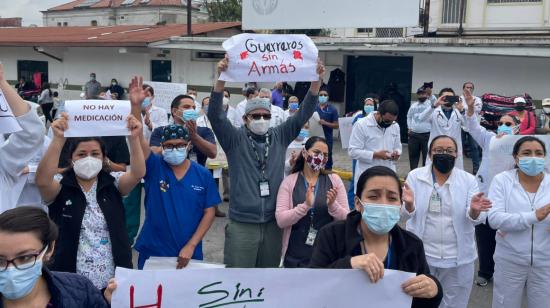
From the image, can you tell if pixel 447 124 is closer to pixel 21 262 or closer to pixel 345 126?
pixel 345 126

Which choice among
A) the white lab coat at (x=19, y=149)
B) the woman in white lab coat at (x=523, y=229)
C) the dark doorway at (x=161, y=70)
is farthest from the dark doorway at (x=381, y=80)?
the white lab coat at (x=19, y=149)

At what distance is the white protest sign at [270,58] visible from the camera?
4520 millimetres

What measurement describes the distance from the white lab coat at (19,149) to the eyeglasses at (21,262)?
1.10 metres

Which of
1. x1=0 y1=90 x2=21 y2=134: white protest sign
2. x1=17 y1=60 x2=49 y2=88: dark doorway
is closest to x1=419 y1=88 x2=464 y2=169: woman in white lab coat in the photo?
x1=0 y1=90 x2=21 y2=134: white protest sign

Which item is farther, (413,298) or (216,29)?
(216,29)

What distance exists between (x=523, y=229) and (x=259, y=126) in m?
2.13

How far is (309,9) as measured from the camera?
672 inches

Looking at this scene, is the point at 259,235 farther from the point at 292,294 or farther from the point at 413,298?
the point at 413,298

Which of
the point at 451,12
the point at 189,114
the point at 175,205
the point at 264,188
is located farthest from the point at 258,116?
the point at 451,12

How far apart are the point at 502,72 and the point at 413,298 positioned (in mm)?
12417

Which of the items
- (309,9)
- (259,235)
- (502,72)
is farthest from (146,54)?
(259,235)

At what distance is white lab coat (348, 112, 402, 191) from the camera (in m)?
7.49

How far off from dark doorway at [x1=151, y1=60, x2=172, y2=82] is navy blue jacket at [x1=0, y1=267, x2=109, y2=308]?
19.0 meters

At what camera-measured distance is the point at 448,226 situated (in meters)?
4.29
